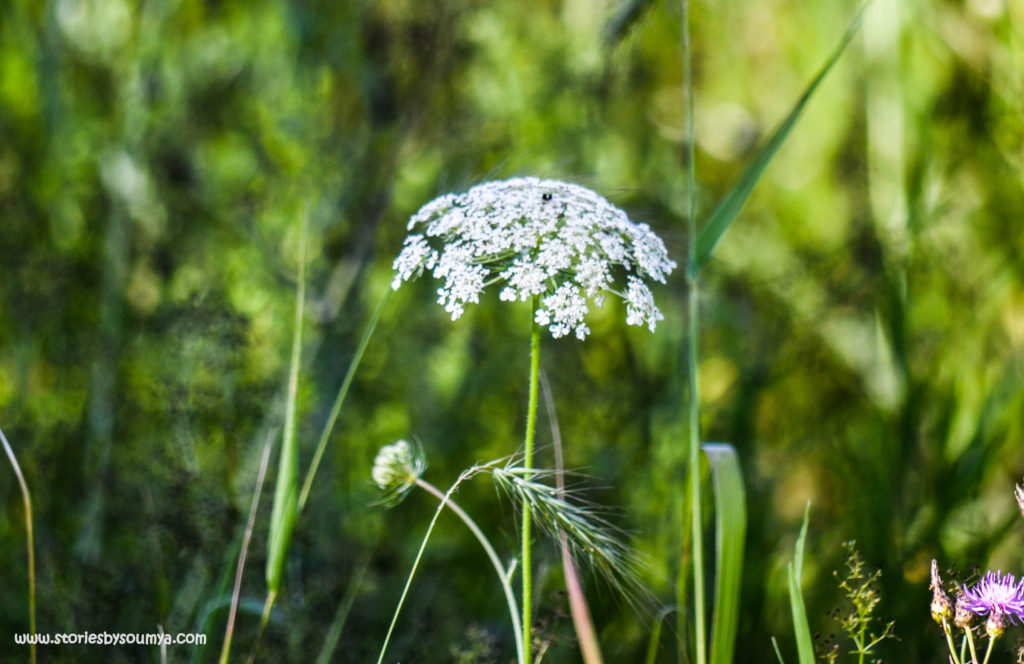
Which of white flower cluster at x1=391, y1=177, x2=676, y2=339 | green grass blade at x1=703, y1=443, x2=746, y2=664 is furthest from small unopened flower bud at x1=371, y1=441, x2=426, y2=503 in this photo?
green grass blade at x1=703, y1=443, x2=746, y2=664

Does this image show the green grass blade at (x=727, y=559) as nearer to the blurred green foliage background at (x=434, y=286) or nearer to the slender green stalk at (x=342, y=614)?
the slender green stalk at (x=342, y=614)

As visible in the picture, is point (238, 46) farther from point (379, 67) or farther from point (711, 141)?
point (711, 141)

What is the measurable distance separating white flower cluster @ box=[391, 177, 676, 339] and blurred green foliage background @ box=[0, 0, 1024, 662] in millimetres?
649

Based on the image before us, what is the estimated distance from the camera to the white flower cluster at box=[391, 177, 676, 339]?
0.68m

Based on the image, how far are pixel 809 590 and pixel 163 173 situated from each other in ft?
5.20

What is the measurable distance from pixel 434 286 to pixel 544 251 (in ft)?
4.14

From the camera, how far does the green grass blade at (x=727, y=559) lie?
0.64 meters

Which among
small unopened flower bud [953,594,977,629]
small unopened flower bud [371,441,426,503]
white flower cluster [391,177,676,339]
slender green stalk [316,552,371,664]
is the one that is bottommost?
slender green stalk [316,552,371,664]

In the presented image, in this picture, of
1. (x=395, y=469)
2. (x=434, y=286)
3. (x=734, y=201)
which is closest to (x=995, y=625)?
(x=734, y=201)

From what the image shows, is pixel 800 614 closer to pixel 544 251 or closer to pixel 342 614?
pixel 544 251

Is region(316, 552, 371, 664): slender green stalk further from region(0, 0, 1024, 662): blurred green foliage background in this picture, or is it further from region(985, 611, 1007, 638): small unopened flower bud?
region(985, 611, 1007, 638): small unopened flower bud

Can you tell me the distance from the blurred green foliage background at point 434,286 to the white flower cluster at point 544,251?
2.13 feet

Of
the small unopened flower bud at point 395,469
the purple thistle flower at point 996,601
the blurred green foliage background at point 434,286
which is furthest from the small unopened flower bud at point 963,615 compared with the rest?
the blurred green foliage background at point 434,286

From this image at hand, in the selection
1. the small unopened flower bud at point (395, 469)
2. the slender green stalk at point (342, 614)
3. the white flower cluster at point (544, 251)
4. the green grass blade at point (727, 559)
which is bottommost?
the slender green stalk at point (342, 614)
